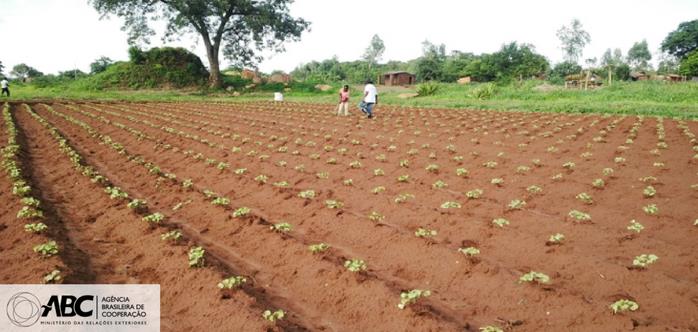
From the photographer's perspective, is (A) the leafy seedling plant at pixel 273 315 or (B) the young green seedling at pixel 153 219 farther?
(B) the young green seedling at pixel 153 219

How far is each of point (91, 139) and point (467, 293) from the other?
43.1 ft

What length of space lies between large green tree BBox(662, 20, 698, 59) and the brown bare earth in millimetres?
85813

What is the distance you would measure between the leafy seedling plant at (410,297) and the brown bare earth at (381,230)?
0.12 meters

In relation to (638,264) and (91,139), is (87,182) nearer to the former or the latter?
(91,139)

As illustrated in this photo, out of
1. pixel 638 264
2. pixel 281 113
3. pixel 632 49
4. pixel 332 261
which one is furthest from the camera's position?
pixel 632 49

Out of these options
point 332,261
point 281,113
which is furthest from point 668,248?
point 281,113

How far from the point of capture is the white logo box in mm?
4211

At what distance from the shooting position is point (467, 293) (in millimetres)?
4645

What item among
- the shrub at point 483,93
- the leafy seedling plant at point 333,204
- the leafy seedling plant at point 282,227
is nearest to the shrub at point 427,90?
the shrub at point 483,93

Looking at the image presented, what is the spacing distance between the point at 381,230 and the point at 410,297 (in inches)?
78.8

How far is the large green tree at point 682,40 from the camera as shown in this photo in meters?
77.8

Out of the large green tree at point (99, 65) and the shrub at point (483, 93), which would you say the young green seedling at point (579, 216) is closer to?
the shrub at point (483, 93)

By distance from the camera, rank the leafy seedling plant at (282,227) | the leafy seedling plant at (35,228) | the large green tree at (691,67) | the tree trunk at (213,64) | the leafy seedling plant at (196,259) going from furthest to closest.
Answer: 1. the large green tree at (691,67)
2. the tree trunk at (213,64)
3. the leafy seedling plant at (282,227)
4. the leafy seedling plant at (35,228)
5. the leafy seedling plant at (196,259)

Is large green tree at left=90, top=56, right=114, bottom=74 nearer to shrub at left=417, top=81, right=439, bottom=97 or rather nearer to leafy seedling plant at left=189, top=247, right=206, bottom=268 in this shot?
shrub at left=417, top=81, right=439, bottom=97
